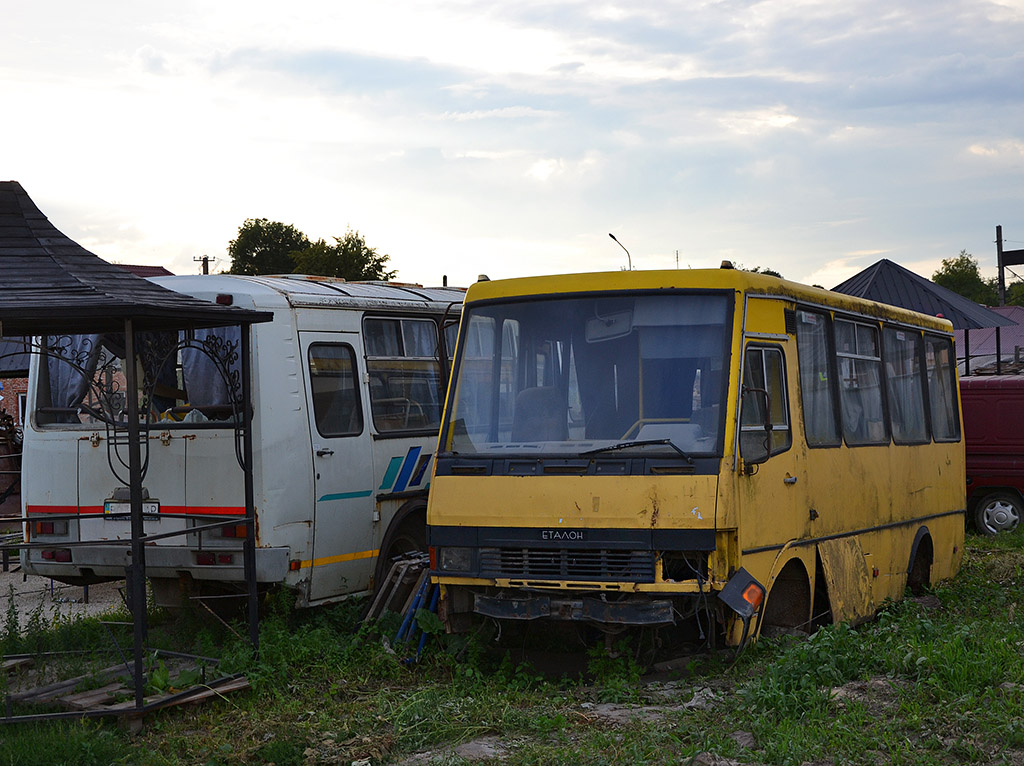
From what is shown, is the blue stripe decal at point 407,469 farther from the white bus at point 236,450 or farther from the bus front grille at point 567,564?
the bus front grille at point 567,564

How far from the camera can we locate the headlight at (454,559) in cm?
804

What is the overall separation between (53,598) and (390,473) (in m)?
4.67

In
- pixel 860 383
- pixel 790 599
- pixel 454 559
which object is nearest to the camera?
pixel 454 559

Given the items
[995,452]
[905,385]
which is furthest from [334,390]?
[995,452]

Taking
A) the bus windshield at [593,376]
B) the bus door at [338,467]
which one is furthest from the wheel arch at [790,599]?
the bus door at [338,467]

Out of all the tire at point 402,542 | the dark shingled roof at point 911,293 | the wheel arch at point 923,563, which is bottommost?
the wheel arch at point 923,563

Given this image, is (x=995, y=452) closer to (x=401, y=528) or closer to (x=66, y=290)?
(x=401, y=528)

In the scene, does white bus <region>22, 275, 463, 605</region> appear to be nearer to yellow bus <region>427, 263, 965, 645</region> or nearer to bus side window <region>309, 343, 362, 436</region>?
bus side window <region>309, 343, 362, 436</region>

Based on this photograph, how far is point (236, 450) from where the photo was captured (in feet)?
29.4

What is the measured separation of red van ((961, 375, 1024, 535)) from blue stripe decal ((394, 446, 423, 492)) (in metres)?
10.1

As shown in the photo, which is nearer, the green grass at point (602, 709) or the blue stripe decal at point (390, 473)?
the green grass at point (602, 709)

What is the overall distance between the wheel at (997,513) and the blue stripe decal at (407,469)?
10.2 meters

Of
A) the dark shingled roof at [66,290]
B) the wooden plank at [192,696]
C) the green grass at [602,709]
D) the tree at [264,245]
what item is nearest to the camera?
the green grass at [602,709]

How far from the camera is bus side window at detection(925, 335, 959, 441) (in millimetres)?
12141
